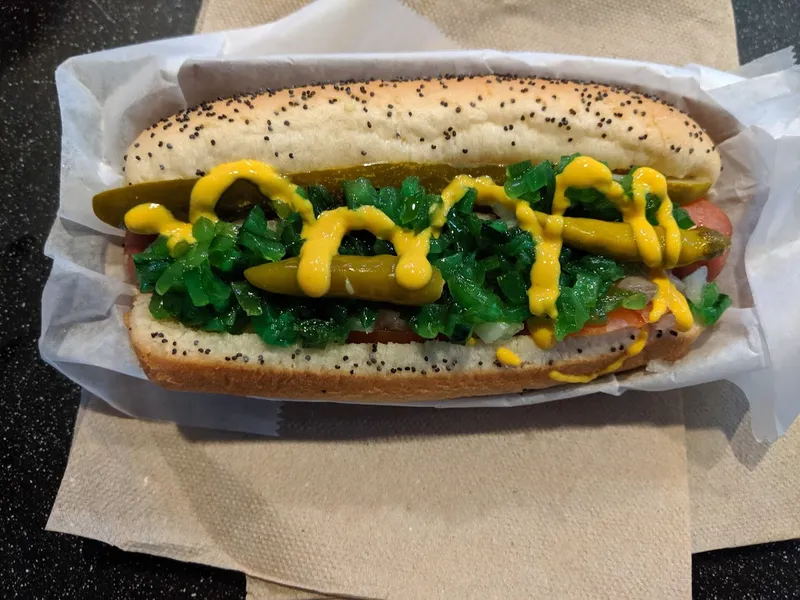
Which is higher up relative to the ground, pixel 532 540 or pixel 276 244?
pixel 276 244

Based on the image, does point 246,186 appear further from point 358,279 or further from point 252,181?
point 358,279

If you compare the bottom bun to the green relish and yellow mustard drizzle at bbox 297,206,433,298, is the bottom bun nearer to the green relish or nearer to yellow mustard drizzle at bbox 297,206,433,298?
the green relish

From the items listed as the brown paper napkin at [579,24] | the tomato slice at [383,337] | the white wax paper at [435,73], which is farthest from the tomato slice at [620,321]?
the brown paper napkin at [579,24]

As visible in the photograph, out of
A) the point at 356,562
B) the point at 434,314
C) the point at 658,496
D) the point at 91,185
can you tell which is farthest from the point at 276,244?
the point at 658,496

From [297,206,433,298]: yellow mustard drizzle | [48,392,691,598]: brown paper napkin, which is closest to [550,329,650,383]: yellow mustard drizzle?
[48,392,691,598]: brown paper napkin

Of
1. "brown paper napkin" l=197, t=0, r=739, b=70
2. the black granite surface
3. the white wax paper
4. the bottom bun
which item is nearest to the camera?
the bottom bun

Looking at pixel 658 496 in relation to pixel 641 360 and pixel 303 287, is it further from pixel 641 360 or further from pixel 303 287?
pixel 303 287
